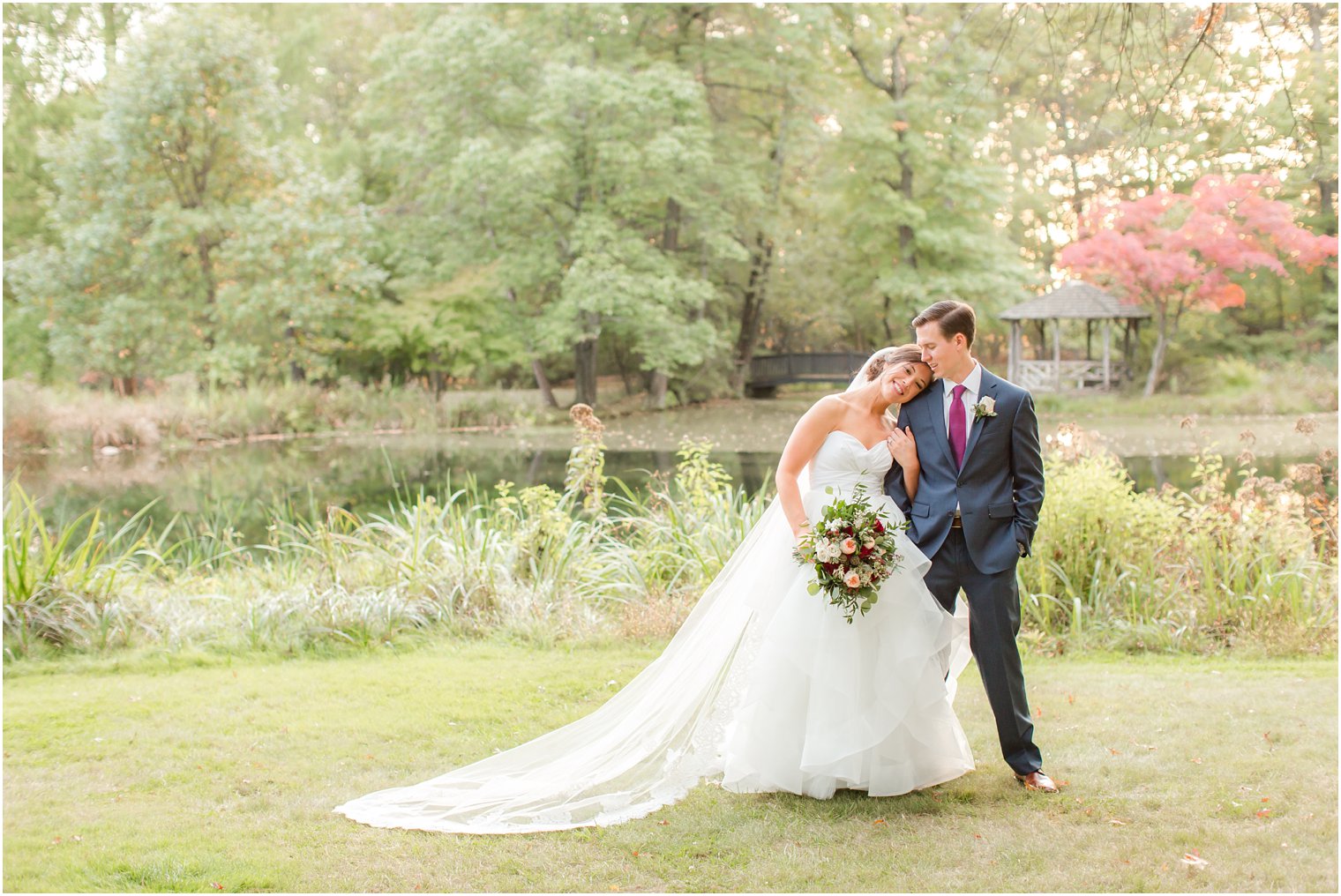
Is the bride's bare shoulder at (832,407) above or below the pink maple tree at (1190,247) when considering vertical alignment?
below

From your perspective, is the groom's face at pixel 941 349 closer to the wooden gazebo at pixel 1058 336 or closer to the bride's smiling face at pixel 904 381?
the bride's smiling face at pixel 904 381

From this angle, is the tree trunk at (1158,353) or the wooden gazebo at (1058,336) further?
the wooden gazebo at (1058,336)

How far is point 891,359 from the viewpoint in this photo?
419 centimetres

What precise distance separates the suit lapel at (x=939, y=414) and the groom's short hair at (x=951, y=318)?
210 millimetres

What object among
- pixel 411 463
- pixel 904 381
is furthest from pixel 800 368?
pixel 904 381

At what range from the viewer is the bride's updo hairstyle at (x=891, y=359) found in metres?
4.12

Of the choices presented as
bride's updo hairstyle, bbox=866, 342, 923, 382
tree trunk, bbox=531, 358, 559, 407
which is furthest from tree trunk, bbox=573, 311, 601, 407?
bride's updo hairstyle, bbox=866, 342, 923, 382

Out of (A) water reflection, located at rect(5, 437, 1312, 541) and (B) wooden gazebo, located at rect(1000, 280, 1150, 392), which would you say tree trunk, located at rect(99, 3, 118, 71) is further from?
(B) wooden gazebo, located at rect(1000, 280, 1150, 392)

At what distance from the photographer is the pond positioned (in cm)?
1441

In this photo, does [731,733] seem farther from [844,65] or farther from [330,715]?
[844,65]

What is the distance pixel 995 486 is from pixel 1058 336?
80.1ft

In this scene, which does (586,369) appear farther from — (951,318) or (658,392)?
(951,318)

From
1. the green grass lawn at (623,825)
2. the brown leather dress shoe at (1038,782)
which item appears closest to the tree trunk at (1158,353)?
the green grass lawn at (623,825)

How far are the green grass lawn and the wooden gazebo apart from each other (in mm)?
21744
